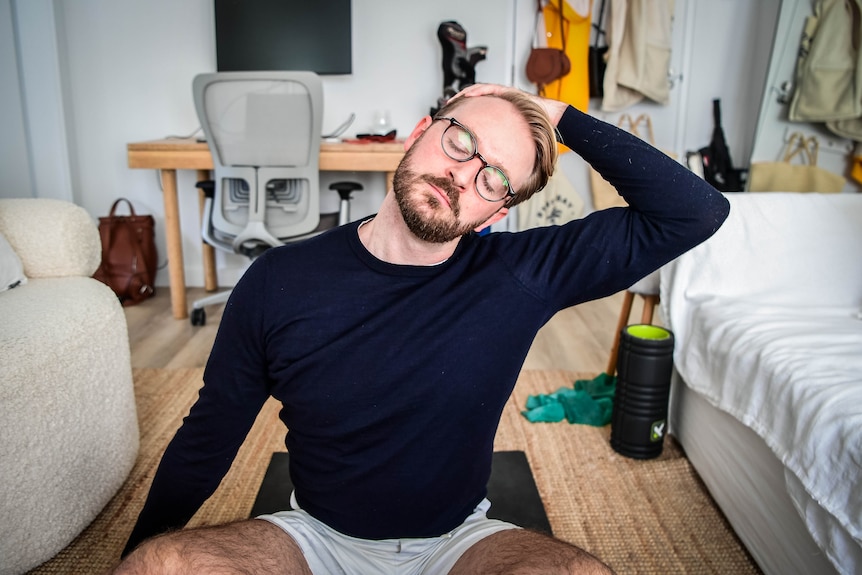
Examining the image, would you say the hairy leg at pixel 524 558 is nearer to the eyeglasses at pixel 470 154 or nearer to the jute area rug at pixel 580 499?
the eyeglasses at pixel 470 154

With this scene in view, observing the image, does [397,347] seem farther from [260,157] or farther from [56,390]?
[260,157]

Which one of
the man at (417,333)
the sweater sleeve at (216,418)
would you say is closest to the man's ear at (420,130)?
the man at (417,333)

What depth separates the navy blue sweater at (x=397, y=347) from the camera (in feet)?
3.18

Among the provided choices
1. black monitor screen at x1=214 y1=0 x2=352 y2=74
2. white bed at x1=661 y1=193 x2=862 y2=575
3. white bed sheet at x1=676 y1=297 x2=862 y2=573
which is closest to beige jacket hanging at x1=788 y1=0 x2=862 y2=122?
white bed at x1=661 y1=193 x2=862 y2=575

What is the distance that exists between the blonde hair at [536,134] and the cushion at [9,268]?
1.15 meters

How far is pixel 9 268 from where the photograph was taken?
156cm

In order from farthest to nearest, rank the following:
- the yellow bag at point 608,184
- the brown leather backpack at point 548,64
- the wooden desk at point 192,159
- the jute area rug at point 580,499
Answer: the yellow bag at point 608,184 < the brown leather backpack at point 548,64 < the wooden desk at point 192,159 < the jute area rug at point 580,499

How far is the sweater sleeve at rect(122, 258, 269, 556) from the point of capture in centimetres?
97

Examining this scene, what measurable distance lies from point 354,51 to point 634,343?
2.41 m

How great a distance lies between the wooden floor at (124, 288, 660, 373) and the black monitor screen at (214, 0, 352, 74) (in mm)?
1327

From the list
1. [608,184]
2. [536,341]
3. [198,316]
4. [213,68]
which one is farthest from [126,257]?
[608,184]

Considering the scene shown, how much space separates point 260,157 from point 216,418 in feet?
6.48

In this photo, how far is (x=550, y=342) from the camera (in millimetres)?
2891

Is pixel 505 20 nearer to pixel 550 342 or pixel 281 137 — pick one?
pixel 281 137
